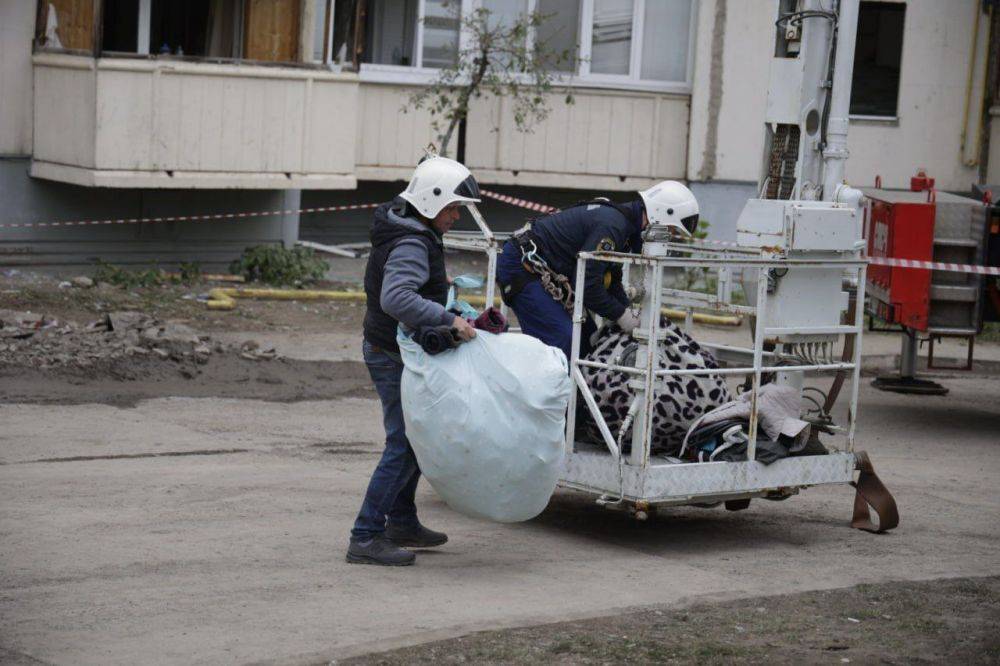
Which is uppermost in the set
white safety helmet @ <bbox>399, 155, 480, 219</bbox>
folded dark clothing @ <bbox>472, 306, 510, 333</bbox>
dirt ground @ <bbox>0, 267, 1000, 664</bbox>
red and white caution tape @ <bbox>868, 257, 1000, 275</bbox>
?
white safety helmet @ <bbox>399, 155, 480, 219</bbox>

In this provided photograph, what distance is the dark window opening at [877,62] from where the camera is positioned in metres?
21.2

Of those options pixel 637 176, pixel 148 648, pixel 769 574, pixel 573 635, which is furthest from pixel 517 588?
pixel 637 176

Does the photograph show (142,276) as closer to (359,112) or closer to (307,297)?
(307,297)

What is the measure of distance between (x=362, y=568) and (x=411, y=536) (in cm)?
47

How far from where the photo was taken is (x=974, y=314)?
1126 cm

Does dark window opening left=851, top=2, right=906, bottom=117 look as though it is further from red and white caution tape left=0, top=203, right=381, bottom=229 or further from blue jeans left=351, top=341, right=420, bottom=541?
blue jeans left=351, top=341, right=420, bottom=541

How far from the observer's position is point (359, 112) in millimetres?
18969

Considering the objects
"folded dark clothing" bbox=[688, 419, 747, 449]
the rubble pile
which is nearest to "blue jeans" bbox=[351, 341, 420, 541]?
"folded dark clothing" bbox=[688, 419, 747, 449]

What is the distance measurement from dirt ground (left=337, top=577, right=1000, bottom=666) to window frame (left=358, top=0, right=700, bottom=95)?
44.4 ft

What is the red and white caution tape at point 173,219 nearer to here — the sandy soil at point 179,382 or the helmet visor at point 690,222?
the sandy soil at point 179,382

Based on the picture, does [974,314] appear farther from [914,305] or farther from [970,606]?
[970,606]

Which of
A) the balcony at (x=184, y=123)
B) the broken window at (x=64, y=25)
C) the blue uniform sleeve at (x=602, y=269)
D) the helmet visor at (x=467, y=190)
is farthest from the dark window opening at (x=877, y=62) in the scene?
the helmet visor at (x=467, y=190)

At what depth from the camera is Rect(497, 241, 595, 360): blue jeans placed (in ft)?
26.1

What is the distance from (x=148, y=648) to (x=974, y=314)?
7.70m
